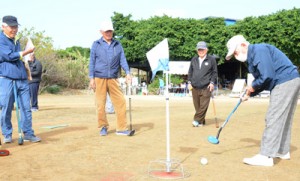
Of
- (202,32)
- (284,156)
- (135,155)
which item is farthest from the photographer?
(202,32)

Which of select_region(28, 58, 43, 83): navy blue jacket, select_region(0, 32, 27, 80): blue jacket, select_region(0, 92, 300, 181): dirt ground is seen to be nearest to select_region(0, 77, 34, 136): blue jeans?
select_region(0, 32, 27, 80): blue jacket

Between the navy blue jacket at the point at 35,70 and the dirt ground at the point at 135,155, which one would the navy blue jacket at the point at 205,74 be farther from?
the navy blue jacket at the point at 35,70

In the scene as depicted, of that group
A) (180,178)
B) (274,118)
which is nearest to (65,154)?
(180,178)

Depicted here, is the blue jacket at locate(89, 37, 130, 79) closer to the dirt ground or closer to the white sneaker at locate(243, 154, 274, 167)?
the dirt ground

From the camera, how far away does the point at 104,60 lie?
7441 mm

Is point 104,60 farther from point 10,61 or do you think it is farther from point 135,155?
point 135,155

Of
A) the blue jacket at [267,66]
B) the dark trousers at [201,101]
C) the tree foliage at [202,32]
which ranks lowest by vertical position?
the dark trousers at [201,101]

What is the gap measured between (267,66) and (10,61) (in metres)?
4.11

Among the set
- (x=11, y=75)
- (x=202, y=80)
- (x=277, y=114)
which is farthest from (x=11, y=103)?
(x=202, y=80)

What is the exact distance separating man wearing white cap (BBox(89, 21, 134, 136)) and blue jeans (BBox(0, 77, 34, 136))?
137 cm

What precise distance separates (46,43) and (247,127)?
23.0m

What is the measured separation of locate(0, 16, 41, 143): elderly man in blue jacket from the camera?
6242mm

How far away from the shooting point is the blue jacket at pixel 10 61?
621 cm

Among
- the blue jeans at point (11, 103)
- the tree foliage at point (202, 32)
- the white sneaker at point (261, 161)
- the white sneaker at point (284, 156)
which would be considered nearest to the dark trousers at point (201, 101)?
the white sneaker at point (284, 156)
